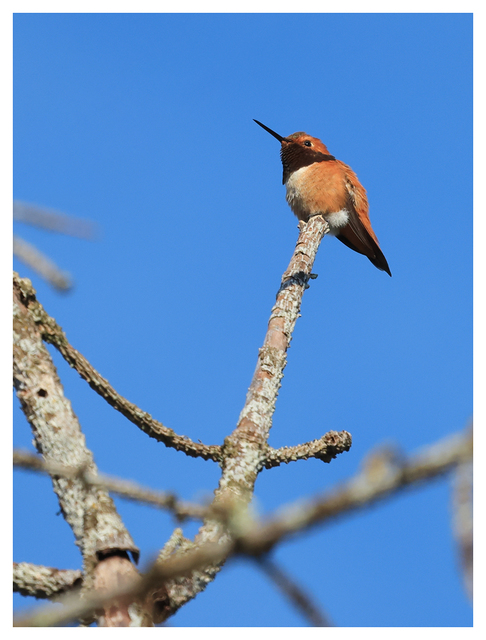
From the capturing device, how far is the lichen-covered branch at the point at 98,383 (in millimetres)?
2641

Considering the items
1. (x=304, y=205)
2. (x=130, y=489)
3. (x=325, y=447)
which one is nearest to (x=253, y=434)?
(x=325, y=447)

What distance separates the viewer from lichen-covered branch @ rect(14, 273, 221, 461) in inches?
104

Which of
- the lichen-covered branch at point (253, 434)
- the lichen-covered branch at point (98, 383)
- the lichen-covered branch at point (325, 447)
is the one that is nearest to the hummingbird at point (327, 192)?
the lichen-covered branch at point (253, 434)

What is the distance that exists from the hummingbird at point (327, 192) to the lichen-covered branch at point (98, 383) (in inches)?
179

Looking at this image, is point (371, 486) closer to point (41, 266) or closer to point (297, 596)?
point (297, 596)

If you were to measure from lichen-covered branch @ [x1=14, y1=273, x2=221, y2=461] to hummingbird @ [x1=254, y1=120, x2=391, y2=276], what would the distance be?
455 cm

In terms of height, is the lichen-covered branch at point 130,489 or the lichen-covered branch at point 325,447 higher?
the lichen-covered branch at point 325,447

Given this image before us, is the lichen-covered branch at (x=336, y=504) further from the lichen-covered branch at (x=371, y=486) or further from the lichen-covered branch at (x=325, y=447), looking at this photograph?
the lichen-covered branch at (x=325, y=447)

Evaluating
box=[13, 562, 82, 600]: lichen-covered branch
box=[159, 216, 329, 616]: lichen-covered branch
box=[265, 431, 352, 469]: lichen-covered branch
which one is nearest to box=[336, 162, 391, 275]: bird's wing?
box=[159, 216, 329, 616]: lichen-covered branch

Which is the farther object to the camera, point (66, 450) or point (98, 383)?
point (98, 383)

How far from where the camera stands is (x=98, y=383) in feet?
8.95

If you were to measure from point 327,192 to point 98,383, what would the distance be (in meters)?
5.03
